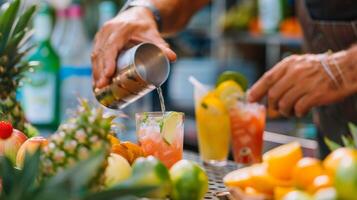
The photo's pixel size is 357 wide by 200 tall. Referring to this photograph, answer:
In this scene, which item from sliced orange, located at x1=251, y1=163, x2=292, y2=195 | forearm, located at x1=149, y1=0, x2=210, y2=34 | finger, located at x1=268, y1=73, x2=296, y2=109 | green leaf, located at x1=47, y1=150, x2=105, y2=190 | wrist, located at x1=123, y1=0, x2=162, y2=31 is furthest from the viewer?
forearm, located at x1=149, y1=0, x2=210, y2=34

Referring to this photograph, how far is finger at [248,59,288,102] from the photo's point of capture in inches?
92.1

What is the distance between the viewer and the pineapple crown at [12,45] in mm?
2213

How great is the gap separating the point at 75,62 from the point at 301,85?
2621mm

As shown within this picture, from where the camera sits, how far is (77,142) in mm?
1337

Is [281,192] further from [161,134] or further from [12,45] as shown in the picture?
[12,45]

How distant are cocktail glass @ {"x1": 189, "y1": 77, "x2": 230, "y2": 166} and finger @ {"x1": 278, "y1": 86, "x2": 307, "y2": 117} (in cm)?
17

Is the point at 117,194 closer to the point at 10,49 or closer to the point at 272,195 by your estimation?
the point at 272,195

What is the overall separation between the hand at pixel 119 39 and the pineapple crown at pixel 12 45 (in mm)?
212

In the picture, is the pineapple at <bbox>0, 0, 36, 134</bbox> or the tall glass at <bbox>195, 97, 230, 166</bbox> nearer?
the pineapple at <bbox>0, 0, 36, 134</bbox>

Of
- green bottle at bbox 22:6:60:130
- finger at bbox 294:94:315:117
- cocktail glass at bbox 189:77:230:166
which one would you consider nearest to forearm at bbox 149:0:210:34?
cocktail glass at bbox 189:77:230:166

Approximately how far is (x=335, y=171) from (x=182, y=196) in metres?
0.36

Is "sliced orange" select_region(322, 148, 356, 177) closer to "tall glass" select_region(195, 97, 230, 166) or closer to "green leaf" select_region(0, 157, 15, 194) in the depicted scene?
"green leaf" select_region(0, 157, 15, 194)

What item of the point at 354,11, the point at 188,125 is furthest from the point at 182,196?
the point at 188,125

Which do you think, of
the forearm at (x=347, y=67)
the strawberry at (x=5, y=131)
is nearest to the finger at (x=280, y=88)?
the forearm at (x=347, y=67)
